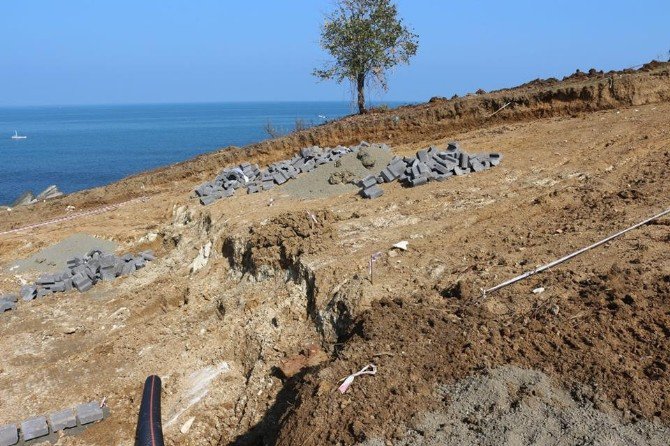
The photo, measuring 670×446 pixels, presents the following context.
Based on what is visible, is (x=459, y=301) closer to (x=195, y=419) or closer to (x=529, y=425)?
(x=529, y=425)

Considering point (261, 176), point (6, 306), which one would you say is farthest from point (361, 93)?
point (6, 306)

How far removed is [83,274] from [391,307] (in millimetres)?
8613

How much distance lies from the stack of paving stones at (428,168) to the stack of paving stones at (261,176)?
87.2 inches

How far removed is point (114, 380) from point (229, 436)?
290cm

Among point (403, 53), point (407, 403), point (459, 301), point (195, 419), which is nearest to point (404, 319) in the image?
point (459, 301)

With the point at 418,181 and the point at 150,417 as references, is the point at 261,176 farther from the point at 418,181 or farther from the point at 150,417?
the point at 150,417

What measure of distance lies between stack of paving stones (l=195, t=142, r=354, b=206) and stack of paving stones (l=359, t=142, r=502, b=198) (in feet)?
7.27

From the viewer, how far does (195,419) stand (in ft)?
27.7

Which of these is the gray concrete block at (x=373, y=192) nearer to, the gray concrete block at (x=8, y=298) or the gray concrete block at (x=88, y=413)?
the gray concrete block at (x=88, y=413)

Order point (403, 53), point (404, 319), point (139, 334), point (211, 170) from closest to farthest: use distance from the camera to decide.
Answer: point (404, 319) → point (139, 334) → point (211, 170) → point (403, 53)

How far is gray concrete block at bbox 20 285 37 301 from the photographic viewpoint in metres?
12.7

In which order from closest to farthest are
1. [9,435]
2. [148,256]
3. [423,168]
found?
[9,435]
[423,168]
[148,256]

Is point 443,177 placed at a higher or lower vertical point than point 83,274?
higher

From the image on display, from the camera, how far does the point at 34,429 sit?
8.28 meters
